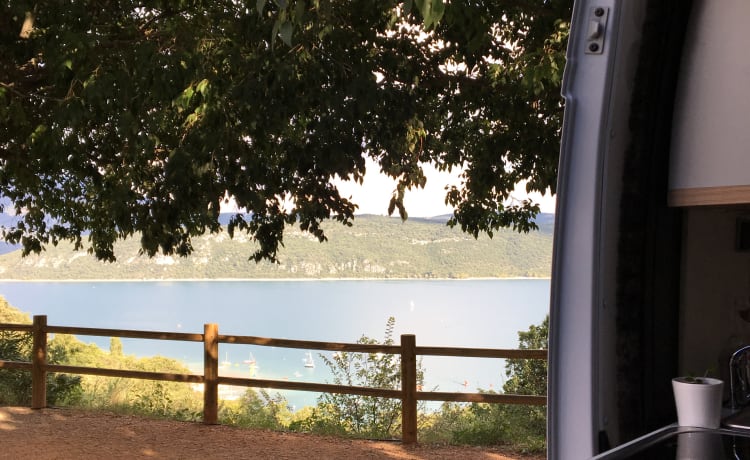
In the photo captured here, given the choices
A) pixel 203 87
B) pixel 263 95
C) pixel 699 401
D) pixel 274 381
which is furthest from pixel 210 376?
pixel 699 401

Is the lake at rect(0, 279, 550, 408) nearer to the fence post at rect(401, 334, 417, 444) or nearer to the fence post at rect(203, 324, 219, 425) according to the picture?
the fence post at rect(203, 324, 219, 425)

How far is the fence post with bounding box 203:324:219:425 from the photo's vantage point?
9.59m

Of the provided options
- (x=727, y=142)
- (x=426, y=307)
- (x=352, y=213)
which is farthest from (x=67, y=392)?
(x=426, y=307)

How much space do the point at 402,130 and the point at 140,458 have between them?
13.6ft

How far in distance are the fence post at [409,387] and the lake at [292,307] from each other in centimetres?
6953

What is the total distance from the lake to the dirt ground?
224 ft

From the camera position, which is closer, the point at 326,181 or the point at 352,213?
the point at 326,181

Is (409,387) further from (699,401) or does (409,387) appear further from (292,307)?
(292,307)

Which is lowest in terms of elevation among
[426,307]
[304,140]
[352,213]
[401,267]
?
[426,307]

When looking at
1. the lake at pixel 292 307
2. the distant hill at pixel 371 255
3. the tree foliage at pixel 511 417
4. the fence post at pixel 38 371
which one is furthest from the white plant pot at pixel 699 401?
the lake at pixel 292 307

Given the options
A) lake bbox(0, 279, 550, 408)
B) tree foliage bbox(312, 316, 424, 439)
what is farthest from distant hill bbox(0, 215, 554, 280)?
tree foliage bbox(312, 316, 424, 439)

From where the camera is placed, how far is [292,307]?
124438 mm

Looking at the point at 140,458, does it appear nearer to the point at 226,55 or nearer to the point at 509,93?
the point at 226,55

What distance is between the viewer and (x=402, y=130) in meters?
7.01
